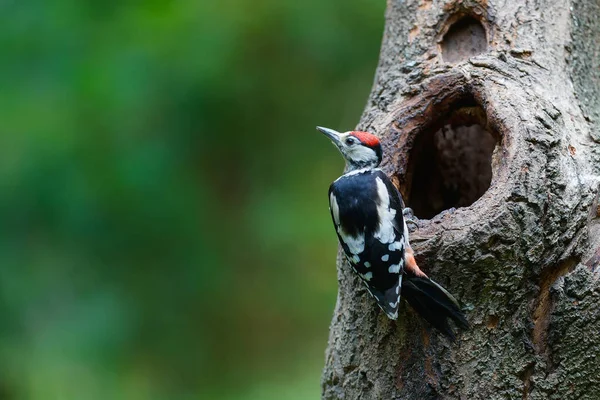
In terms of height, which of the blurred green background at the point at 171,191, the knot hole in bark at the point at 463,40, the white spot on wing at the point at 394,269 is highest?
the blurred green background at the point at 171,191

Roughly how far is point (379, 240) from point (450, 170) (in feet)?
3.77

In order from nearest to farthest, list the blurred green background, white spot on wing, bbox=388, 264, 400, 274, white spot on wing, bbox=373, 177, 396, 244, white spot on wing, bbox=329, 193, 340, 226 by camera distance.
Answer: white spot on wing, bbox=388, 264, 400, 274 < white spot on wing, bbox=373, 177, 396, 244 < white spot on wing, bbox=329, 193, 340, 226 < the blurred green background

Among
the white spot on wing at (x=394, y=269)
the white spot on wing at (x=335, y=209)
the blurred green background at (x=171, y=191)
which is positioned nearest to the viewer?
the white spot on wing at (x=394, y=269)

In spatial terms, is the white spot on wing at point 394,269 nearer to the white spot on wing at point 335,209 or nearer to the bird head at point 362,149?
the white spot on wing at point 335,209

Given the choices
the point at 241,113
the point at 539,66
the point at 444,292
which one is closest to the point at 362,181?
the point at 444,292

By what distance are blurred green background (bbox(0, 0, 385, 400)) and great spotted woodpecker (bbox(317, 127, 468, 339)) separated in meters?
2.39

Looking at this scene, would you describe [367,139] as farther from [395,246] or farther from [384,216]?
[395,246]

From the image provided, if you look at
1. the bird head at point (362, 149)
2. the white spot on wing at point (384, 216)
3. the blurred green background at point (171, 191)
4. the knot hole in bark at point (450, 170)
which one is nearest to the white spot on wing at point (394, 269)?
the white spot on wing at point (384, 216)

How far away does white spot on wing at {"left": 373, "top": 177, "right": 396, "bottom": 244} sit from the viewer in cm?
243

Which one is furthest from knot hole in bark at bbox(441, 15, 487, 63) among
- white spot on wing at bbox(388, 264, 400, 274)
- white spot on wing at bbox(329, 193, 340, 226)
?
white spot on wing at bbox(388, 264, 400, 274)

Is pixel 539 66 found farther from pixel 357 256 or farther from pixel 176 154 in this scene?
pixel 176 154

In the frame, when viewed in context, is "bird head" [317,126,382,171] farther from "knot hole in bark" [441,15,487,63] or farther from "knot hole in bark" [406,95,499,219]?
"knot hole in bark" [441,15,487,63]

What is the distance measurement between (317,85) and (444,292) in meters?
3.50

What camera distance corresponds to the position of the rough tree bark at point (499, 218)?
233cm
